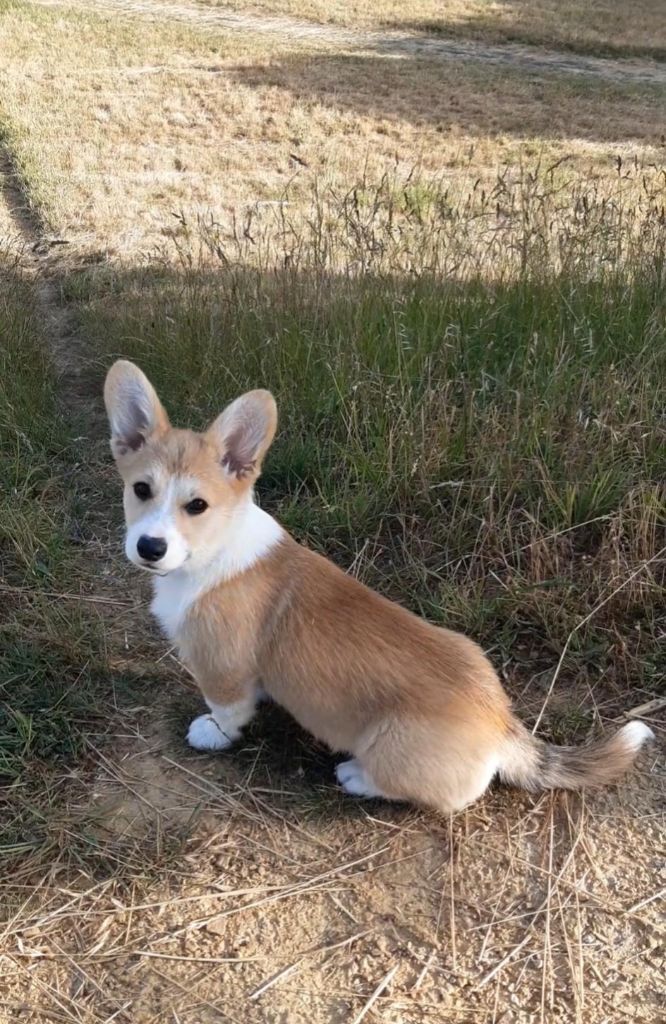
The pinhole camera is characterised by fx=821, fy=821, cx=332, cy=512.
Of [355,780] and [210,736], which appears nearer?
[355,780]

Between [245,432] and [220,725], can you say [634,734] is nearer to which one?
[220,725]

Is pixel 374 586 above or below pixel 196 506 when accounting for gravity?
below

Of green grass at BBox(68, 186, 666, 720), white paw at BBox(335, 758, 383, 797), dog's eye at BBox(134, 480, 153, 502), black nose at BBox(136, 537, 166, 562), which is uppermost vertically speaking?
dog's eye at BBox(134, 480, 153, 502)

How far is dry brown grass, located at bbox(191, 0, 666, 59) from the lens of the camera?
19.0 meters

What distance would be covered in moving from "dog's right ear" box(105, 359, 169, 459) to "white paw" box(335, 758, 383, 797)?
3.91 feet

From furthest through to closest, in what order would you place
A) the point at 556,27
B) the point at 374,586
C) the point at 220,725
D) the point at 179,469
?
the point at 556,27, the point at 374,586, the point at 220,725, the point at 179,469

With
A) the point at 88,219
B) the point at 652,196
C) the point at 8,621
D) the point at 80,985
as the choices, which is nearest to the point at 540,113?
the point at 88,219

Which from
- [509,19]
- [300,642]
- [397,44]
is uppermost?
[509,19]

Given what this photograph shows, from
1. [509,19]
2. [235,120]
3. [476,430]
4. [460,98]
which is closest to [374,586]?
[476,430]

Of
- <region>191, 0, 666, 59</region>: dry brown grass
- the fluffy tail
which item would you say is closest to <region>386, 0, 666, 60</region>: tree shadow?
<region>191, 0, 666, 59</region>: dry brown grass

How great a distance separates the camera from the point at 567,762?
2.50 m

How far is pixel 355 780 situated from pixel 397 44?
19329 millimetres

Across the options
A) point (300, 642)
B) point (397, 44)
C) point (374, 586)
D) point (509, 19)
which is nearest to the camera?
point (300, 642)

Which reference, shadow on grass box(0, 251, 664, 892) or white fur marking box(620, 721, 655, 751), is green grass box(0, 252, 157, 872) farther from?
white fur marking box(620, 721, 655, 751)
